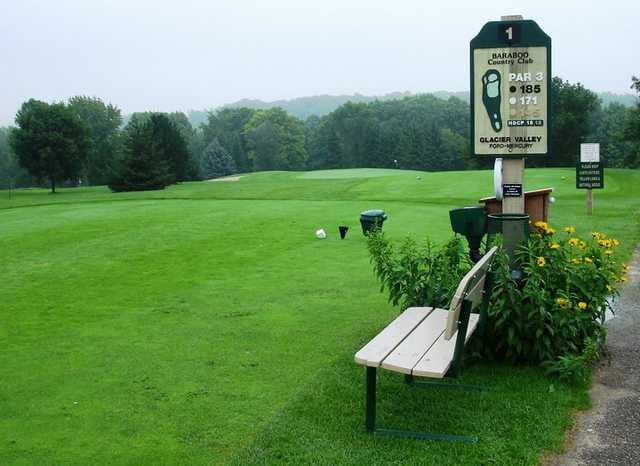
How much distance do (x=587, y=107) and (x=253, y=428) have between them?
69137 millimetres

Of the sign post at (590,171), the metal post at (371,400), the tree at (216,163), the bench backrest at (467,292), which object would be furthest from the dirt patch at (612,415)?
the tree at (216,163)

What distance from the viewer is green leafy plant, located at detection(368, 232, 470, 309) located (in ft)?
20.1

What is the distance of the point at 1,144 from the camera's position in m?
128

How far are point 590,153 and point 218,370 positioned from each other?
18493 millimetres

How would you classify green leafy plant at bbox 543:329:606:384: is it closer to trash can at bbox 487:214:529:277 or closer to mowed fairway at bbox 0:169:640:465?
mowed fairway at bbox 0:169:640:465

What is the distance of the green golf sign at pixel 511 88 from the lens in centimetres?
616

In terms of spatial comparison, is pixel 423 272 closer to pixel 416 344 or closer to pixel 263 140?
pixel 416 344

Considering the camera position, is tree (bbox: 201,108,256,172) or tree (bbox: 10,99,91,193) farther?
tree (bbox: 201,108,256,172)

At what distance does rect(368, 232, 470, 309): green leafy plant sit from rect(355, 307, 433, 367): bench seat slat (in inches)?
10.0

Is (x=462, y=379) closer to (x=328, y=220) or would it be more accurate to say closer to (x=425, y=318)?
(x=425, y=318)

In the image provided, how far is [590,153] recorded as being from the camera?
21609 mm

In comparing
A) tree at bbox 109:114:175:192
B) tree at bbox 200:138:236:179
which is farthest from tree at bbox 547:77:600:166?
tree at bbox 200:138:236:179

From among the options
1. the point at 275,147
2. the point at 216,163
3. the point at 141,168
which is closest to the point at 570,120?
the point at 141,168

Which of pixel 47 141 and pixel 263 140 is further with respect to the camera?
pixel 263 140
